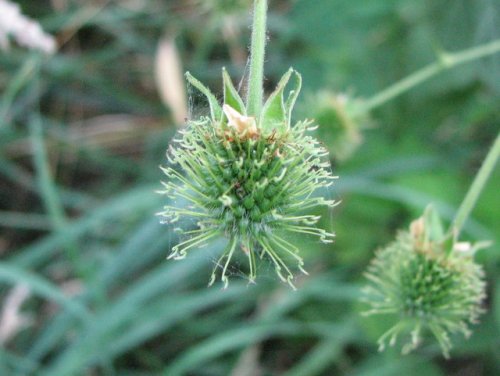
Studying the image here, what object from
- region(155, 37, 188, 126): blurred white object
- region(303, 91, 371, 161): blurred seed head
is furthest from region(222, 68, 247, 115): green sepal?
region(155, 37, 188, 126): blurred white object

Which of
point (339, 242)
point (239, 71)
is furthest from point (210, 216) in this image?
point (239, 71)

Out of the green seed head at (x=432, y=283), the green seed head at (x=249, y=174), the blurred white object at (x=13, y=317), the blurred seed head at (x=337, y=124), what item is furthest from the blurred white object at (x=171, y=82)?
the green seed head at (x=249, y=174)

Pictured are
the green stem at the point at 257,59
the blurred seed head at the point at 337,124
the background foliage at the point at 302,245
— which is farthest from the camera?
the background foliage at the point at 302,245

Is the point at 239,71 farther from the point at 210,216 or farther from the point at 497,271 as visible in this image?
the point at 210,216

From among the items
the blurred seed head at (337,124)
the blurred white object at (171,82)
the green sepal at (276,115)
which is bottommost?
the green sepal at (276,115)

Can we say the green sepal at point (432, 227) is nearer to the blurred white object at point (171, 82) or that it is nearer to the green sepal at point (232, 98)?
the green sepal at point (232, 98)

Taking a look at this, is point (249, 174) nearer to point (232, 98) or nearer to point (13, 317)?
point (232, 98)

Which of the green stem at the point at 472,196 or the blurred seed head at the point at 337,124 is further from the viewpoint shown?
the blurred seed head at the point at 337,124

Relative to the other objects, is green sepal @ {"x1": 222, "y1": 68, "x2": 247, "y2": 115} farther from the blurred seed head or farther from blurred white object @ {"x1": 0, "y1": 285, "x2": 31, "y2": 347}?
blurred white object @ {"x1": 0, "y1": 285, "x2": 31, "y2": 347}
